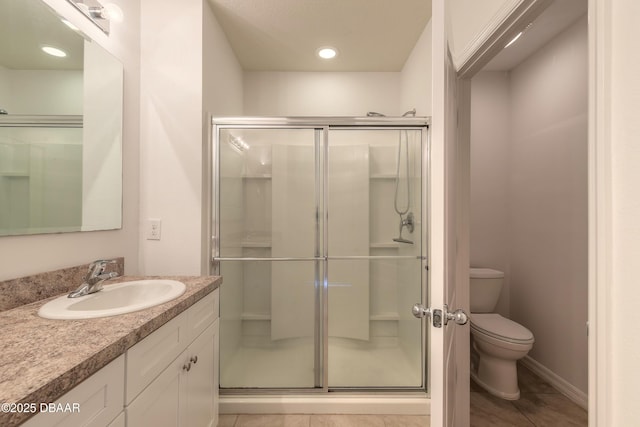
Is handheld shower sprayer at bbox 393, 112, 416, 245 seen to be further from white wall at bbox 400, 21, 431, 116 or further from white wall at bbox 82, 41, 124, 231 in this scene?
white wall at bbox 82, 41, 124, 231

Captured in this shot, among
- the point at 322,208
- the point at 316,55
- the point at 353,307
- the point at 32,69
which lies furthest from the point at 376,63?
the point at 32,69

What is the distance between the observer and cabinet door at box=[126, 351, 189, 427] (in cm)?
79

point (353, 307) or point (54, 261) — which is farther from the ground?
point (54, 261)

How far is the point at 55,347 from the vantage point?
2.13 ft

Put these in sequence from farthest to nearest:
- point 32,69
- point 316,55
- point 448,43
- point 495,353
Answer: point 316,55 → point 495,353 → point 32,69 → point 448,43

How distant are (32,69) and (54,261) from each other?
76cm

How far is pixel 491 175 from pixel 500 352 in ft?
4.80

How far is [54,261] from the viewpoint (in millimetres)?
1093

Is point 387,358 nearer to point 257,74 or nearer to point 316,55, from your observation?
point 316,55

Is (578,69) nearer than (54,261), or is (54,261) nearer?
(54,261)
